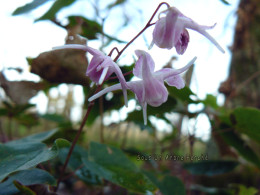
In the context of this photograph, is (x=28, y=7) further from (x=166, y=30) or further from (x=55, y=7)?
(x=166, y=30)

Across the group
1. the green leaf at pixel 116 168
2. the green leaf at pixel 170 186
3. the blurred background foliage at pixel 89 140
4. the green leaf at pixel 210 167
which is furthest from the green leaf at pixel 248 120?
the green leaf at pixel 116 168

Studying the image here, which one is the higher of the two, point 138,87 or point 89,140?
point 138,87

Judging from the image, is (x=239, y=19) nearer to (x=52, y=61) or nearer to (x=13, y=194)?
(x=52, y=61)

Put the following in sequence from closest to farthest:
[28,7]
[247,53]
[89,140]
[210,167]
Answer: [28,7] < [89,140] < [210,167] < [247,53]

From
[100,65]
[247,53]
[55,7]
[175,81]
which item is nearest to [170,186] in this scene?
[175,81]

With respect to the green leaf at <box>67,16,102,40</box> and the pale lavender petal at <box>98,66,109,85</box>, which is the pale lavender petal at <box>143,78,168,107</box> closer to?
the pale lavender petal at <box>98,66,109,85</box>

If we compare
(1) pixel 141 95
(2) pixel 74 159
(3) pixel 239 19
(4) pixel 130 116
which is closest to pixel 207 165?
(4) pixel 130 116
